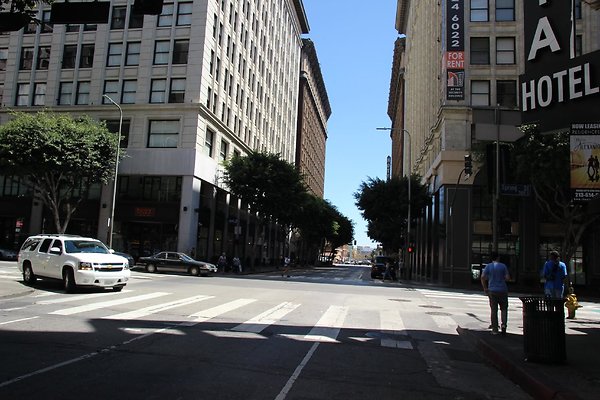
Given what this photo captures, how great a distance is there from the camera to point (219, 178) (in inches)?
1811

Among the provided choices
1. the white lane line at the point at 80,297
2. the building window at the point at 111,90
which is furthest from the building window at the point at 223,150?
the white lane line at the point at 80,297

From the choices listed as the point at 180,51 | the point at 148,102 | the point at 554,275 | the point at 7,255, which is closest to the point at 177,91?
the point at 148,102

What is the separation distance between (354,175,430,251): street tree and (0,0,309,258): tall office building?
11.9 m

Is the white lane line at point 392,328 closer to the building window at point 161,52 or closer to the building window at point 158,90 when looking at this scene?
the building window at point 158,90

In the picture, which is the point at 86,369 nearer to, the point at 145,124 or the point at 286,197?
the point at 145,124

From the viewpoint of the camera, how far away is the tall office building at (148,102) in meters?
40.6

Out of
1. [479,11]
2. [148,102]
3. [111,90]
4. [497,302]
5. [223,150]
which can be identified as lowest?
[497,302]

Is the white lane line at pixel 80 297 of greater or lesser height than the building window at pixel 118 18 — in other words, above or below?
below

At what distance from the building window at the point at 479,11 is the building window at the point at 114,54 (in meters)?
27.7

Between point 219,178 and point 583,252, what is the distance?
28.9 m

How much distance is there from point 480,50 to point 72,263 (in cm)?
3248

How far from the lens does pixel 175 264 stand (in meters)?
32.0

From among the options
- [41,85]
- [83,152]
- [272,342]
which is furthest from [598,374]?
[41,85]

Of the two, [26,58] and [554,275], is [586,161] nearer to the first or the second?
[554,275]
